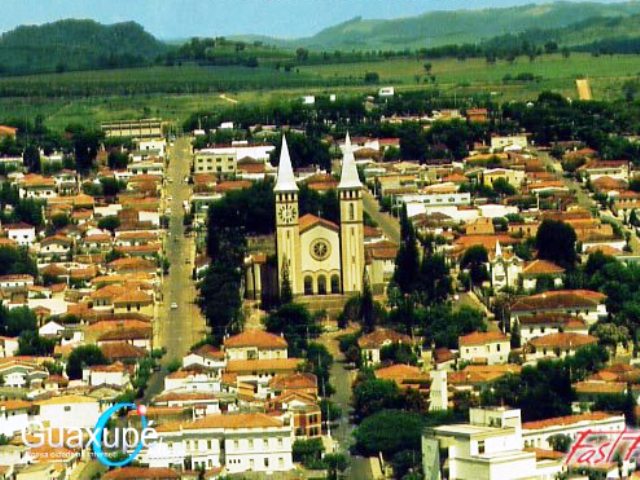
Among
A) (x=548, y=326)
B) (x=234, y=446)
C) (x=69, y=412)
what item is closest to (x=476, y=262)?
(x=548, y=326)

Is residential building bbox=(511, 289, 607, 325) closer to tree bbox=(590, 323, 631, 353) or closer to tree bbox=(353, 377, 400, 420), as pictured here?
tree bbox=(590, 323, 631, 353)

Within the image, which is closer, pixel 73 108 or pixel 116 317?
pixel 116 317

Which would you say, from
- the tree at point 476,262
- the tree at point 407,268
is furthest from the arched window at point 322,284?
the tree at point 476,262

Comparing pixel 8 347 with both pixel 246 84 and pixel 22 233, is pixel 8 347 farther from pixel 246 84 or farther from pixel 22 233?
pixel 246 84

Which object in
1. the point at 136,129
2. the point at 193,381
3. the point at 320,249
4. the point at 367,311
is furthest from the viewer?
the point at 136,129

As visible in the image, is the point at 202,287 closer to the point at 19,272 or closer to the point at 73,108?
the point at 19,272

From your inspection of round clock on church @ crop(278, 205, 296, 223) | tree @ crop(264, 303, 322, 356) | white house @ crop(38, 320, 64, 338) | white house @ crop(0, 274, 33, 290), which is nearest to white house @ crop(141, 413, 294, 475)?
tree @ crop(264, 303, 322, 356)

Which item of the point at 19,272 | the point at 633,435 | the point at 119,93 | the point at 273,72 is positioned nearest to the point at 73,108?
the point at 119,93
